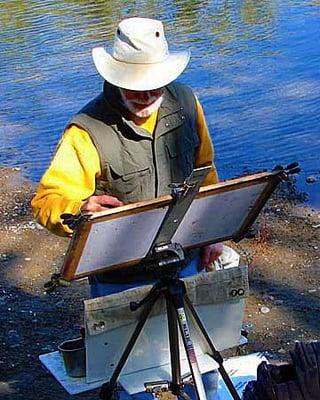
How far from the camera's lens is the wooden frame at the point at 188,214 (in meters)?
2.69

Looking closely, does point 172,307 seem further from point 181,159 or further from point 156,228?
point 181,159

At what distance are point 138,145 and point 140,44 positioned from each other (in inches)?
15.1

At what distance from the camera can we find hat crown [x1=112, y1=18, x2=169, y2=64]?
3215 millimetres

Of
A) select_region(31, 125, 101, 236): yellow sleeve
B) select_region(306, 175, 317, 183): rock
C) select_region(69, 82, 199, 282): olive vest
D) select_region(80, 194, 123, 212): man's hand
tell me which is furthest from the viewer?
select_region(306, 175, 317, 183): rock

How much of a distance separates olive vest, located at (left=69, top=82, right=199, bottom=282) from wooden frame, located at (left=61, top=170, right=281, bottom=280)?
0.37m

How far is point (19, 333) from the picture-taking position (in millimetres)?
5098

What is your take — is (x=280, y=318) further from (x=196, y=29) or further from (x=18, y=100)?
(x=196, y=29)

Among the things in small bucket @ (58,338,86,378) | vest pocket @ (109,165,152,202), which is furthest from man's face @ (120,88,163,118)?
small bucket @ (58,338,86,378)

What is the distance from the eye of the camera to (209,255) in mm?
3521

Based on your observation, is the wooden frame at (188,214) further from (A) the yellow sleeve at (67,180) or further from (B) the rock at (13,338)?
(B) the rock at (13,338)

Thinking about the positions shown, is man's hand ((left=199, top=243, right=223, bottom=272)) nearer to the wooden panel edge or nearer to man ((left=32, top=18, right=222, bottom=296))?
man ((left=32, top=18, right=222, bottom=296))

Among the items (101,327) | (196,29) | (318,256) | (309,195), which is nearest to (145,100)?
(101,327)

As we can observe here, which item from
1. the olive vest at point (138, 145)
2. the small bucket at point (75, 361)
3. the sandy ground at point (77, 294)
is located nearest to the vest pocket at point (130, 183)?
the olive vest at point (138, 145)

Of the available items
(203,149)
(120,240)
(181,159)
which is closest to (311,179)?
(203,149)
